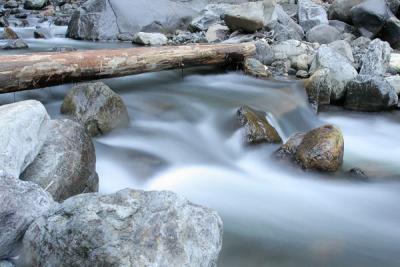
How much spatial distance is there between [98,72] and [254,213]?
10.0ft

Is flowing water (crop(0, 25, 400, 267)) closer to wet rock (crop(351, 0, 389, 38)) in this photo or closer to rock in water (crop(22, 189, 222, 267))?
rock in water (crop(22, 189, 222, 267))

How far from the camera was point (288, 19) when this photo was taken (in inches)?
462

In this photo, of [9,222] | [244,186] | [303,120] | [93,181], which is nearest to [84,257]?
[9,222]

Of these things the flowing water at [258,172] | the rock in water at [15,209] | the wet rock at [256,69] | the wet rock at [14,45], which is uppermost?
the rock in water at [15,209]

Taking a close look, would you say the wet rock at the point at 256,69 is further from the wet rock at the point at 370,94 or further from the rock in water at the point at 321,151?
the rock in water at the point at 321,151

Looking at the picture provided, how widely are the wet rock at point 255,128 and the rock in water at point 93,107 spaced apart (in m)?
1.56

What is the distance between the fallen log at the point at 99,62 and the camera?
5090 mm

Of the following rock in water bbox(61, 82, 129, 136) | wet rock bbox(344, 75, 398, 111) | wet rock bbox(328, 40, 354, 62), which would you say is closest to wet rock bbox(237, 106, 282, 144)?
rock in water bbox(61, 82, 129, 136)

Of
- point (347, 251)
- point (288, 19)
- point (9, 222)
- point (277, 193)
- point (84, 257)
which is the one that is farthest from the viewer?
point (288, 19)

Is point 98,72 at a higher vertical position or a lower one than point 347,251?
higher

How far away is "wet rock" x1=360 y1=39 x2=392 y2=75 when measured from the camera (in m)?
7.87

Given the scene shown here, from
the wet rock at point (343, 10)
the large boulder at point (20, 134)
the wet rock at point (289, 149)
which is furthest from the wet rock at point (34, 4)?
the large boulder at point (20, 134)

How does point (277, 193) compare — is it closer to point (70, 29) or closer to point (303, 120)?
point (303, 120)

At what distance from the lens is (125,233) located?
218 cm
